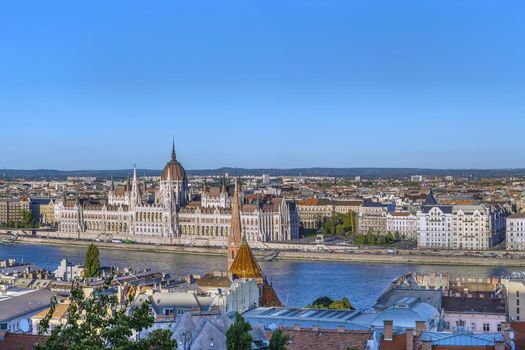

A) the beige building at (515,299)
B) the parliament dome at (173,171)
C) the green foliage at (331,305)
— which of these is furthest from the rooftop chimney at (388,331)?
the parliament dome at (173,171)

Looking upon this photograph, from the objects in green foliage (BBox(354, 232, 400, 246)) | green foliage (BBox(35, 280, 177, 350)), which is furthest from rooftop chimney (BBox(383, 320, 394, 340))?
green foliage (BBox(354, 232, 400, 246))

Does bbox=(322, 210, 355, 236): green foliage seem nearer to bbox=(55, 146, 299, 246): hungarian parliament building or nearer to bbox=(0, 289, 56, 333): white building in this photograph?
bbox=(55, 146, 299, 246): hungarian parliament building

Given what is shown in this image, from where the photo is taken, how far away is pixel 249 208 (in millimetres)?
45312

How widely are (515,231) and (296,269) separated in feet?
Answer: 36.7

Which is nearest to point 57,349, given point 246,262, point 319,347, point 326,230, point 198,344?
point 198,344

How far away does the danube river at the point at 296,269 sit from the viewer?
2520 cm

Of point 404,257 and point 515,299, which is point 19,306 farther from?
point 404,257

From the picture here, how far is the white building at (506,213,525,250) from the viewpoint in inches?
1577

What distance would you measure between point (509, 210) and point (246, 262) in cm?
3314

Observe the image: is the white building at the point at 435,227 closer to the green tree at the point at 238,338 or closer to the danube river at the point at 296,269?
the danube river at the point at 296,269

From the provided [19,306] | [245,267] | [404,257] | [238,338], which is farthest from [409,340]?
[404,257]

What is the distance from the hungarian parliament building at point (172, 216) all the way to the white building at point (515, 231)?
992 centimetres

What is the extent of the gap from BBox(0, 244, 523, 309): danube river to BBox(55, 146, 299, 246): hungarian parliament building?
4683 mm

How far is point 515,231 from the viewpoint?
4028cm
